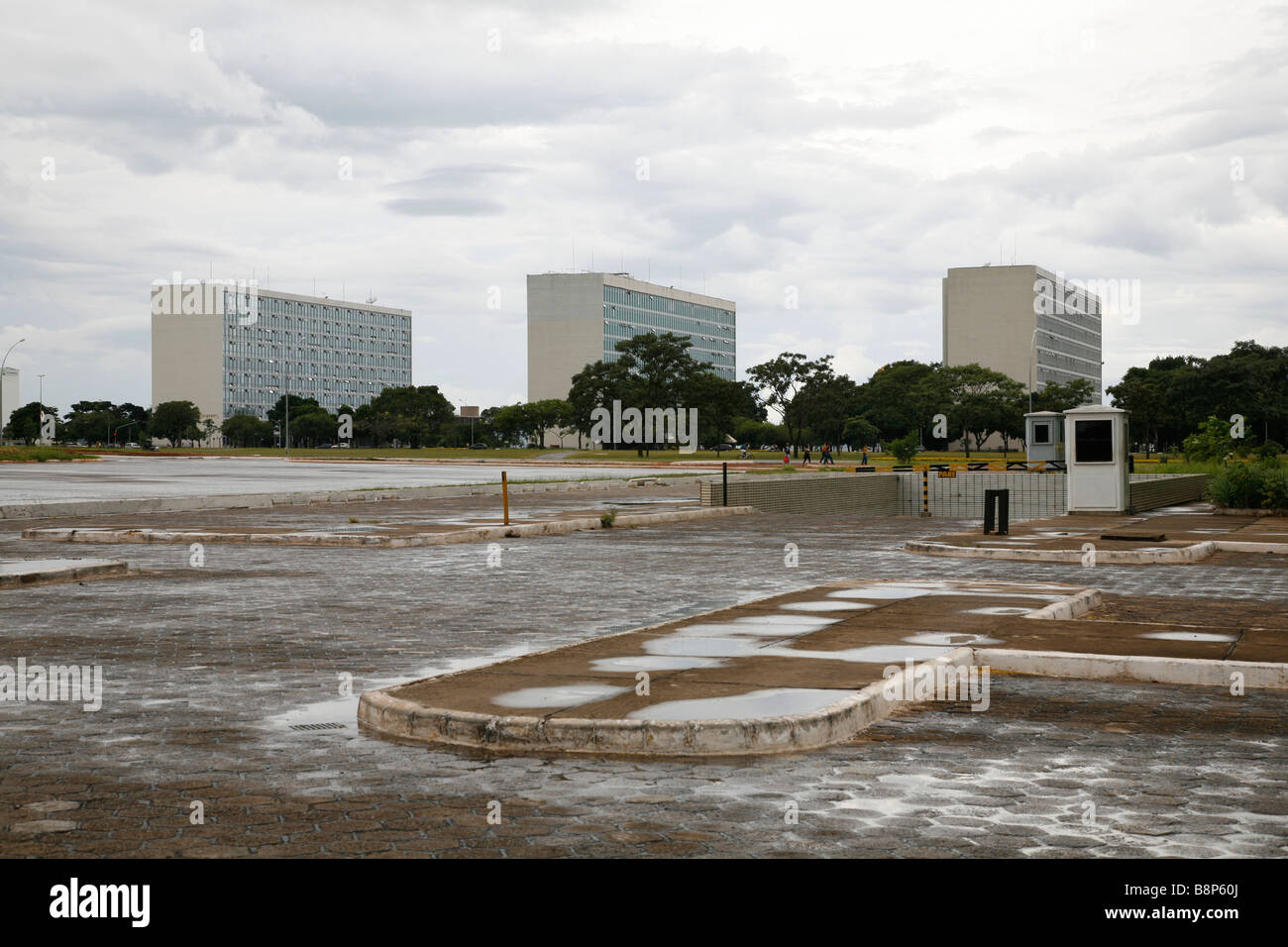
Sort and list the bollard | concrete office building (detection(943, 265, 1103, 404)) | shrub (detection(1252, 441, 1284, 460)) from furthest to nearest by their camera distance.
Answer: concrete office building (detection(943, 265, 1103, 404))
shrub (detection(1252, 441, 1284, 460))
the bollard

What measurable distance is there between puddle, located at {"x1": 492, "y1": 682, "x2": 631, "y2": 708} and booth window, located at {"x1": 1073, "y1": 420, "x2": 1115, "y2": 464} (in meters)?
21.2

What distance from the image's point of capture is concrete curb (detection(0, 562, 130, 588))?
14023 mm

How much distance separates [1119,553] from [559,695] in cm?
1183

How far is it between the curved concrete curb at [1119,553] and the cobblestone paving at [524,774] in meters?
8.11

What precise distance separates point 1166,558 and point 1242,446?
1781cm

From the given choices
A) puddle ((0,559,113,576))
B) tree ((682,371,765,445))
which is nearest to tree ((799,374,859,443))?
tree ((682,371,765,445))

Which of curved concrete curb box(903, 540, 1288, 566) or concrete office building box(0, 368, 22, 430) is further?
concrete office building box(0, 368, 22, 430)

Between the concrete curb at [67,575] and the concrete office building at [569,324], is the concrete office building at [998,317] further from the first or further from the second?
the concrete curb at [67,575]

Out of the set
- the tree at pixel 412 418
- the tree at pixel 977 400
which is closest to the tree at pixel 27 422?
the tree at pixel 412 418

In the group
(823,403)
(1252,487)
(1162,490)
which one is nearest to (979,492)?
(1162,490)

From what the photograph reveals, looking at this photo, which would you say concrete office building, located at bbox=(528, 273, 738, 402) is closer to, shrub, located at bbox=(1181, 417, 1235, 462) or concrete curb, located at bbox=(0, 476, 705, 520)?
concrete curb, located at bbox=(0, 476, 705, 520)

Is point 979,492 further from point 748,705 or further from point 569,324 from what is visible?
point 569,324

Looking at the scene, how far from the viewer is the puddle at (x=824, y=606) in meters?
11.1
